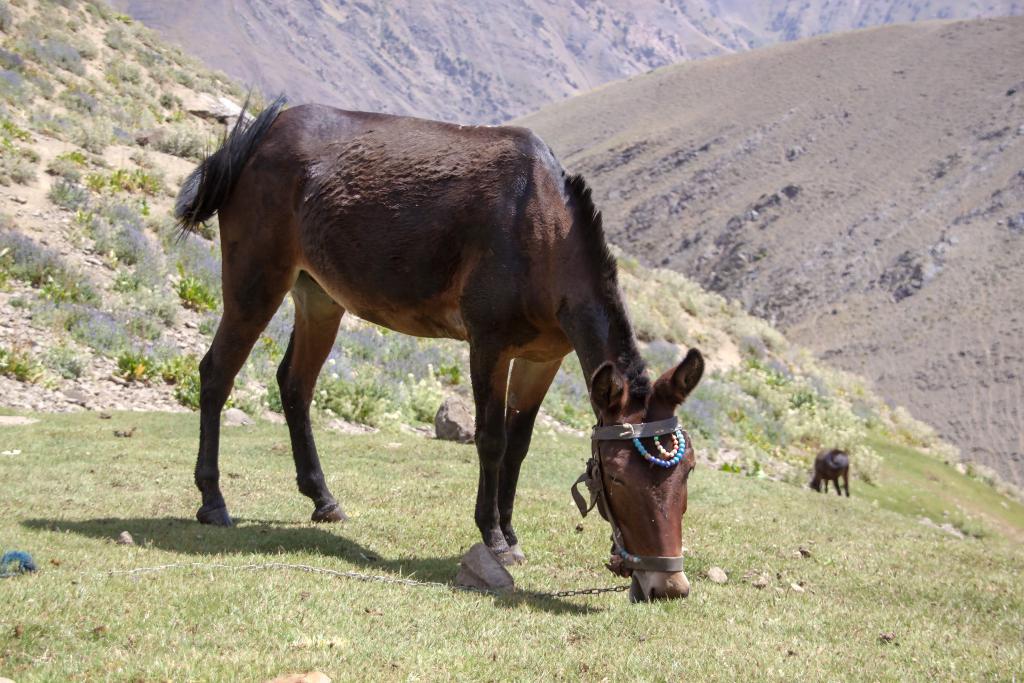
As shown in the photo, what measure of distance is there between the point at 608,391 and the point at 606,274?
85cm

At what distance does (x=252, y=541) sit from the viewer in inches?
253

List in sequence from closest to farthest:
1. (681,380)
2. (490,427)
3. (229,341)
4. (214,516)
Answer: (681,380)
(490,427)
(214,516)
(229,341)

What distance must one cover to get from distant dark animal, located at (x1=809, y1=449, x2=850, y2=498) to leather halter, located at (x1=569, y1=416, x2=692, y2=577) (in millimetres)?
12281

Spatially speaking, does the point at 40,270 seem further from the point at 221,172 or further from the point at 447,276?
the point at 447,276

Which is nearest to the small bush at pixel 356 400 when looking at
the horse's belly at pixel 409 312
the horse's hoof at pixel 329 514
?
the horse's hoof at pixel 329 514

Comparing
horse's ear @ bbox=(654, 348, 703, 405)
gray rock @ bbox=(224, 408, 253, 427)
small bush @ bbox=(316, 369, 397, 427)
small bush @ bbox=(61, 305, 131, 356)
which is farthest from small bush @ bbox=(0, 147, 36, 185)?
horse's ear @ bbox=(654, 348, 703, 405)

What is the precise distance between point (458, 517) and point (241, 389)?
280 inches

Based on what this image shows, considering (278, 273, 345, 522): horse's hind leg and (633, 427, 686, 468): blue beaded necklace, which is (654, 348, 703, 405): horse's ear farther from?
(278, 273, 345, 522): horse's hind leg

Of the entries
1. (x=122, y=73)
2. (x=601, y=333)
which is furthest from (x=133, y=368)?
(x=122, y=73)

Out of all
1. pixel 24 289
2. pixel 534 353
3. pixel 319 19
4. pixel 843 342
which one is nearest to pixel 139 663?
pixel 534 353

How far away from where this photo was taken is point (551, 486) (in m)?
11.1

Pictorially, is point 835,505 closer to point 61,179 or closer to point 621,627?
point 621,627

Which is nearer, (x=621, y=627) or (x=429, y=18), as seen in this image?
(x=621, y=627)

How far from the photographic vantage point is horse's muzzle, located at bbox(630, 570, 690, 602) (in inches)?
191
